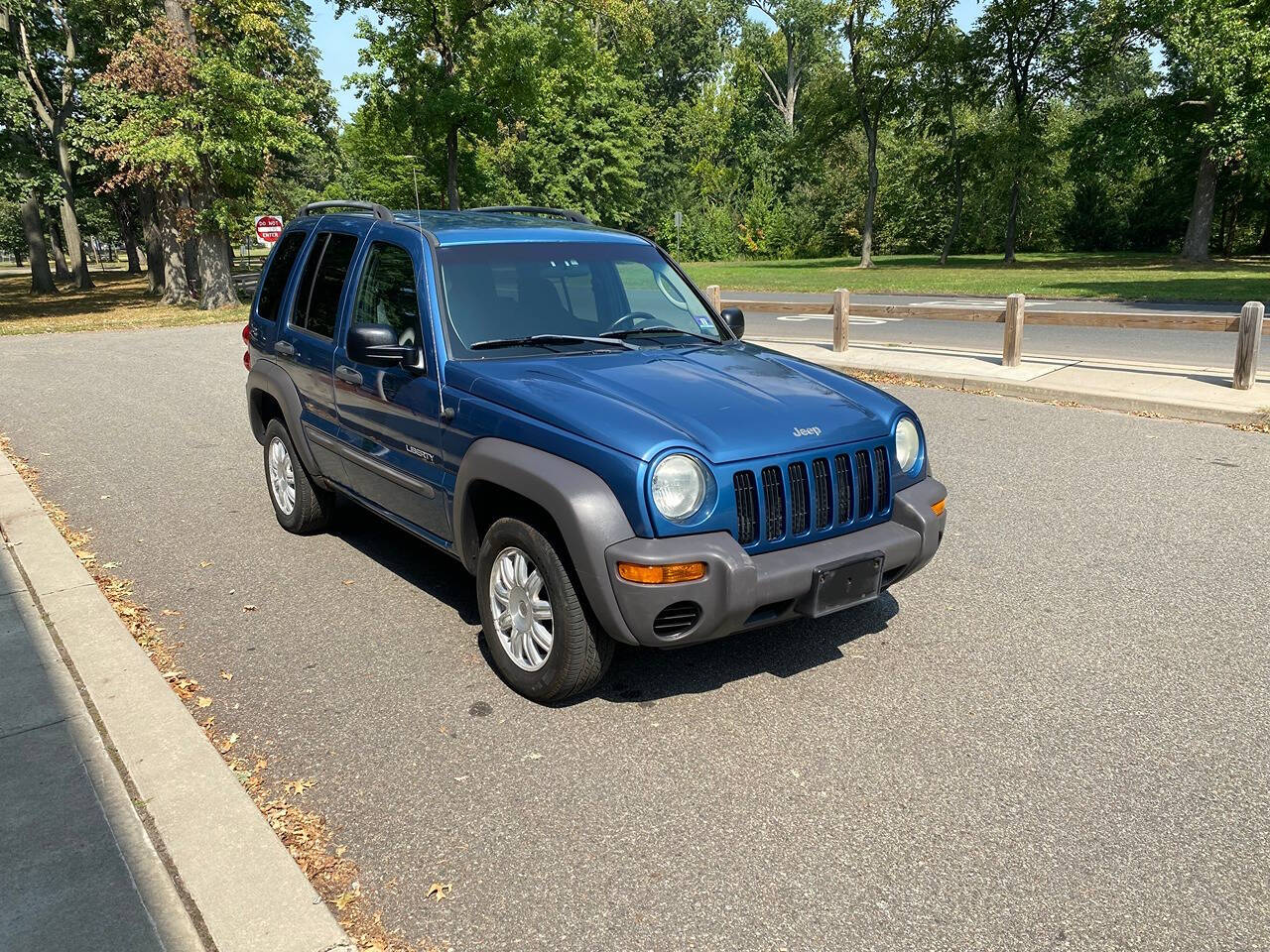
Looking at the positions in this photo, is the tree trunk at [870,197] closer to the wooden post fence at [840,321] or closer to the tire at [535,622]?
the wooden post fence at [840,321]

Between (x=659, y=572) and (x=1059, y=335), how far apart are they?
1385 cm

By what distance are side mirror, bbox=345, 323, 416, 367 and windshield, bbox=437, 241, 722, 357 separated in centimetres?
25

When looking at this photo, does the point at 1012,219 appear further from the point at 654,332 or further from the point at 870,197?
the point at 654,332

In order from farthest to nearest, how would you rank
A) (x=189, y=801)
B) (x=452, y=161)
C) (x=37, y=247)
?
(x=37, y=247), (x=452, y=161), (x=189, y=801)

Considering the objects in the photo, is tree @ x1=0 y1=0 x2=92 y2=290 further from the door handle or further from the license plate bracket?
the license plate bracket

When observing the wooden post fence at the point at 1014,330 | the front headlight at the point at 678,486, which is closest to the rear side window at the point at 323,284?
the front headlight at the point at 678,486

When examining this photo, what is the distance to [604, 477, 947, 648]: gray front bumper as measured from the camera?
3275 mm

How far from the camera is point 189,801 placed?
10.3 ft

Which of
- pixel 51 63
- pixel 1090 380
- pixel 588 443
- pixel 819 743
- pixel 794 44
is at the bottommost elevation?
pixel 819 743

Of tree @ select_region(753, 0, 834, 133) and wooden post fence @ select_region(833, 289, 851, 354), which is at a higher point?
tree @ select_region(753, 0, 834, 133)

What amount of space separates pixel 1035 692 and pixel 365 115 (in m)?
32.4

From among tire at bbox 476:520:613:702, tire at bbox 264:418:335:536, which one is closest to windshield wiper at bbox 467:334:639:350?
tire at bbox 476:520:613:702

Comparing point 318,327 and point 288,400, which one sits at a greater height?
point 318,327

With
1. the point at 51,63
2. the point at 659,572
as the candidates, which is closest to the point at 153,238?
the point at 51,63
